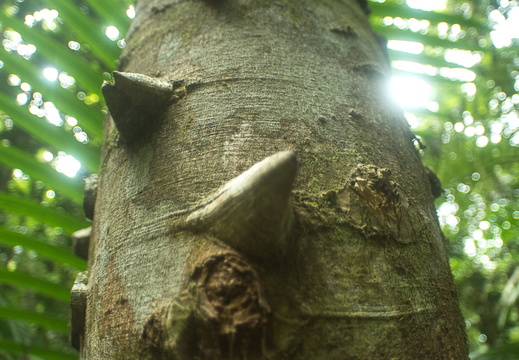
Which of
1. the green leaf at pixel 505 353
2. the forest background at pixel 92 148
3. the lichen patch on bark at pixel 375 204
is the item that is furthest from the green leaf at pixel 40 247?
the green leaf at pixel 505 353

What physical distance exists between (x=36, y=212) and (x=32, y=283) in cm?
21

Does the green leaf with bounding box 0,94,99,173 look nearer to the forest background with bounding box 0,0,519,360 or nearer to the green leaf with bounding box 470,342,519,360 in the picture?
the forest background with bounding box 0,0,519,360

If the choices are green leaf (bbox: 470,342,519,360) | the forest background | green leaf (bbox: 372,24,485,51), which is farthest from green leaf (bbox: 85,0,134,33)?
green leaf (bbox: 470,342,519,360)

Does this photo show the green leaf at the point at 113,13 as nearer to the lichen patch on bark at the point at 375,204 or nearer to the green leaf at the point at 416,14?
the green leaf at the point at 416,14

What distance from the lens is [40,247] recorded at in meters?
1.14

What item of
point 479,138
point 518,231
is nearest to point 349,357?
point 518,231

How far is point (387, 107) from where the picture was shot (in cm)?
84

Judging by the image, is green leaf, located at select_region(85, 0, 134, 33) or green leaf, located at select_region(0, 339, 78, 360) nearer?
green leaf, located at select_region(0, 339, 78, 360)

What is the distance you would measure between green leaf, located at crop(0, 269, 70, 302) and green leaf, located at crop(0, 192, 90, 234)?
0.16 m

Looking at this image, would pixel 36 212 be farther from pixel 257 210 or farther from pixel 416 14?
pixel 416 14

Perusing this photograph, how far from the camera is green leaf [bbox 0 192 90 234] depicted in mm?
1117

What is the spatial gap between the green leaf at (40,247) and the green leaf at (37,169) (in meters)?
0.18

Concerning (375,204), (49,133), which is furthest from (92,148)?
(375,204)

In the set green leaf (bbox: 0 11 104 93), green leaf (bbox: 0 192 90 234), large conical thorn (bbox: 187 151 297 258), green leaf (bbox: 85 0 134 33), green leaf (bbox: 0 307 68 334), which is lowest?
green leaf (bbox: 0 307 68 334)
